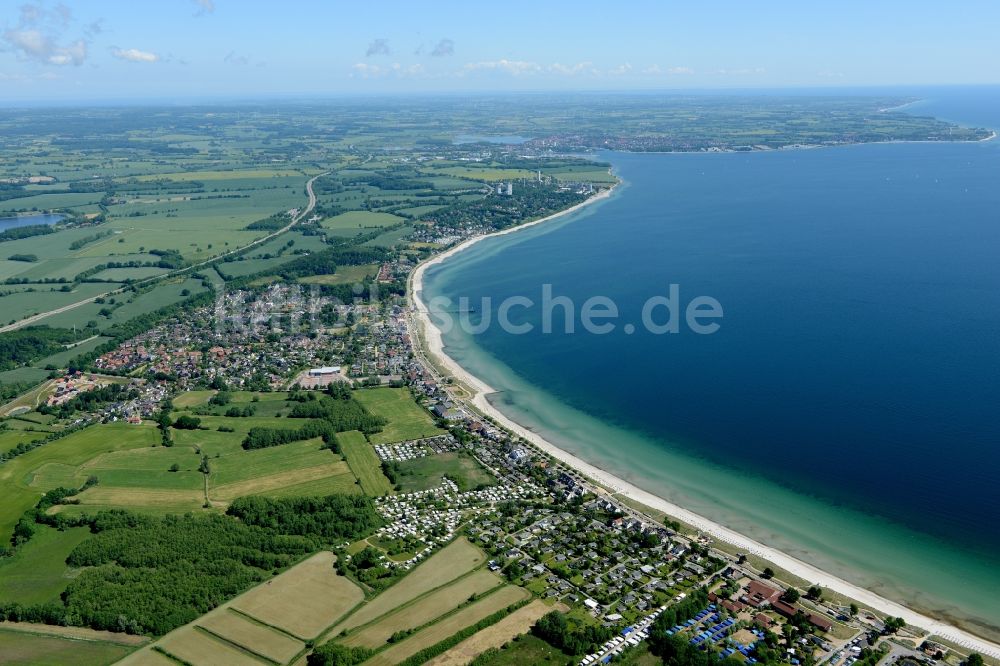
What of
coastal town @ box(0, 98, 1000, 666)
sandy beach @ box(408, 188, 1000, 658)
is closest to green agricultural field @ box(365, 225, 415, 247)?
coastal town @ box(0, 98, 1000, 666)

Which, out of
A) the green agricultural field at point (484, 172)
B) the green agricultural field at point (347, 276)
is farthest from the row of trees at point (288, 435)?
the green agricultural field at point (484, 172)

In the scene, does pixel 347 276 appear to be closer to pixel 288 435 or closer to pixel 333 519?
pixel 288 435

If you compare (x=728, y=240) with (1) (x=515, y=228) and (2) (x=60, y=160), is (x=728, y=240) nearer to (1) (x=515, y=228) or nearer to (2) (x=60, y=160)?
(1) (x=515, y=228)

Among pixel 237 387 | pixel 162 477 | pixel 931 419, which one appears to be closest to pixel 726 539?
pixel 931 419

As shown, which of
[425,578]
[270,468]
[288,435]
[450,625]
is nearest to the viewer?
[450,625]

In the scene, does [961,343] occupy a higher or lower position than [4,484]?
higher

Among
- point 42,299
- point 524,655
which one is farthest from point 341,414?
point 42,299
